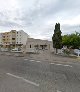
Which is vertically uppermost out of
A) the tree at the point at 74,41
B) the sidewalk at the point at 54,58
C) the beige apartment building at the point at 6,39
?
the beige apartment building at the point at 6,39

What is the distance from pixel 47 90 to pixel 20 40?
131m

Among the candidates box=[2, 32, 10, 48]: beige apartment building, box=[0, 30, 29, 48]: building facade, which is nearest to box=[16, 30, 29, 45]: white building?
box=[0, 30, 29, 48]: building facade

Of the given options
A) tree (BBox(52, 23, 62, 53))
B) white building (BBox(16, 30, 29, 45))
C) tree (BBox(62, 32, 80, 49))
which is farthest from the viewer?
white building (BBox(16, 30, 29, 45))

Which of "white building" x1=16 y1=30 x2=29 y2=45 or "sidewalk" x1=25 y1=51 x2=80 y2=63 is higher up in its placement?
"white building" x1=16 y1=30 x2=29 y2=45

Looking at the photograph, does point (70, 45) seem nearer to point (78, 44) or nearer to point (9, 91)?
point (78, 44)

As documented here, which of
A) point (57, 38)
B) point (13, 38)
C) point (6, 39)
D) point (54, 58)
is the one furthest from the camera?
point (6, 39)

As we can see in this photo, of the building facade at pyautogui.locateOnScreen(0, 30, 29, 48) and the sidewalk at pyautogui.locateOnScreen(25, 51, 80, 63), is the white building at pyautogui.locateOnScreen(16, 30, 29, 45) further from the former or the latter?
the sidewalk at pyautogui.locateOnScreen(25, 51, 80, 63)

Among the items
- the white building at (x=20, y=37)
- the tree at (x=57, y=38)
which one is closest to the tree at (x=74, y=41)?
the tree at (x=57, y=38)

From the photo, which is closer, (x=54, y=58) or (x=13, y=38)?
(x=54, y=58)

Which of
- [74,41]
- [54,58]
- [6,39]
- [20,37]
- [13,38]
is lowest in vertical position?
[54,58]

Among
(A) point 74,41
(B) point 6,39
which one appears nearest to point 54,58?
(A) point 74,41

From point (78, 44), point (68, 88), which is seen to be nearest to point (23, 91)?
point (68, 88)

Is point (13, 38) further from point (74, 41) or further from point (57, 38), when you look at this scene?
point (57, 38)

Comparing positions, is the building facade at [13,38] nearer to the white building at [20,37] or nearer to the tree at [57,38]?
the white building at [20,37]
